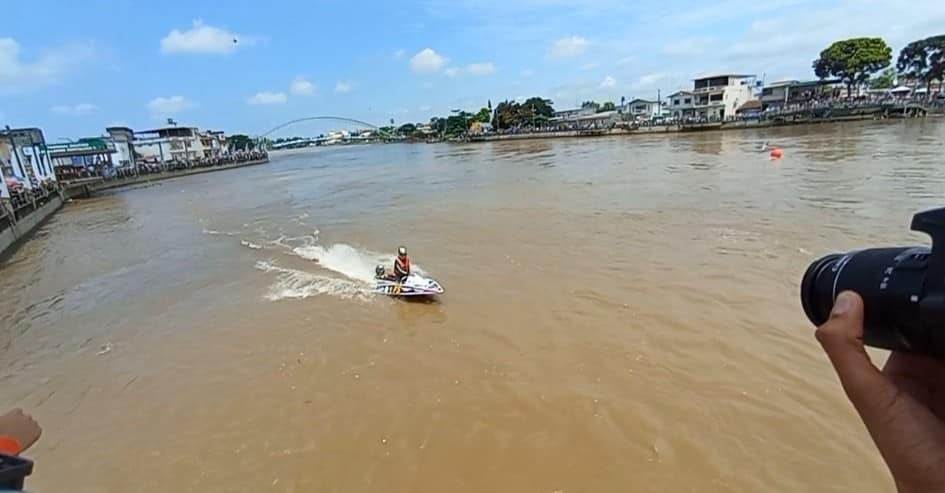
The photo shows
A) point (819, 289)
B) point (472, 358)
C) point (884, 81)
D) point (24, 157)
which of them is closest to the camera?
point (819, 289)

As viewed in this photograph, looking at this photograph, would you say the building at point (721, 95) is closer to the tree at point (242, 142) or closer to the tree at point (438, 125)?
the tree at point (438, 125)

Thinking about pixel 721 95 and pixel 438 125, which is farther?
pixel 438 125

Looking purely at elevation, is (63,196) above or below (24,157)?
below

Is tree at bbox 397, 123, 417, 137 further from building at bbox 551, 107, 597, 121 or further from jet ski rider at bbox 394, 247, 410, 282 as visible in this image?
jet ski rider at bbox 394, 247, 410, 282

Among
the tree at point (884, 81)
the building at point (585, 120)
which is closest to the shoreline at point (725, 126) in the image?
the building at point (585, 120)

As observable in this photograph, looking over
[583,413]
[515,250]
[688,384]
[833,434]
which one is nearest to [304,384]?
[583,413]

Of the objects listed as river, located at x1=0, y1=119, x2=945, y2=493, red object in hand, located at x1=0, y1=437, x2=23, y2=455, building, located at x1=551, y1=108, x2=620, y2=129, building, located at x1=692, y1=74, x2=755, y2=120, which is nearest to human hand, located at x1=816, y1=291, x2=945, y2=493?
red object in hand, located at x1=0, y1=437, x2=23, y2=455

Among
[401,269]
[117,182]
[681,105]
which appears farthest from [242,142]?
[401,269]

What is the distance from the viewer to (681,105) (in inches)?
2667

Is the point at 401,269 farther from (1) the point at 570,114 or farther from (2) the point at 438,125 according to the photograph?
(2) the point at 438,125

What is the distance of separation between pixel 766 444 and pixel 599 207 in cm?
1234

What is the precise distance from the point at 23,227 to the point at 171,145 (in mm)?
47444

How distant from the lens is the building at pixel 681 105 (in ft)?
216

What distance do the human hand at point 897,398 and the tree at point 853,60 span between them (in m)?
68.4
